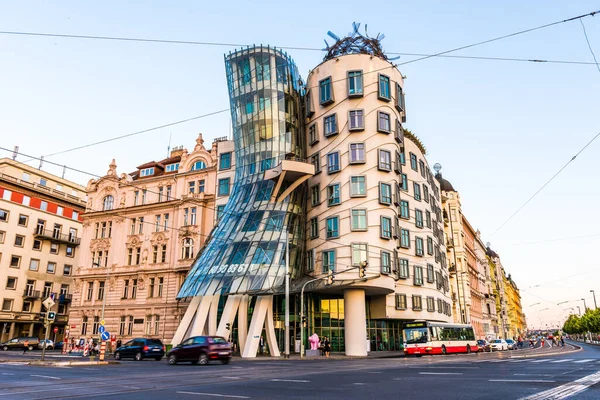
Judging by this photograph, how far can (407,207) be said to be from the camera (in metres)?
48.3

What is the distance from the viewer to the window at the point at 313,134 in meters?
45.2

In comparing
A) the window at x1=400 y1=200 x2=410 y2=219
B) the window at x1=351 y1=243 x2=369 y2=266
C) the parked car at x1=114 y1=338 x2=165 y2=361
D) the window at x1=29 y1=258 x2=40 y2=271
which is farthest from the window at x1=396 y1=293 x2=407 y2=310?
the window at x1=29 y1=258 x2=40 y2=271

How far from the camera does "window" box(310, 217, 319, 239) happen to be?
1688 inches

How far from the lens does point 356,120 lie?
139 ft

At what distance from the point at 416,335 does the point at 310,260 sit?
11.0m

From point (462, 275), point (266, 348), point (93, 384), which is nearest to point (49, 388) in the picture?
point (93, 384)

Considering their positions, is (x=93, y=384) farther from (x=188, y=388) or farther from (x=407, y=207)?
(x=407, y=207)

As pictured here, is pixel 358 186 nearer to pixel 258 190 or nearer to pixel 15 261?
pixel 258 190

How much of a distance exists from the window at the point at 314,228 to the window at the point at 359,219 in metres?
4.05

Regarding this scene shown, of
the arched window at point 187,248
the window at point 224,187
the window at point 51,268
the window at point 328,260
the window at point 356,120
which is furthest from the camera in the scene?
the window at point 51,268

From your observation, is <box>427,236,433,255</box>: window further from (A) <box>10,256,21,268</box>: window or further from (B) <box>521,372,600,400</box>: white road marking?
(A) <box>10,256,21,268</box>: window

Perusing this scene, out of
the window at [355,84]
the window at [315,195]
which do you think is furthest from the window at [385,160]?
the window at [315,195]

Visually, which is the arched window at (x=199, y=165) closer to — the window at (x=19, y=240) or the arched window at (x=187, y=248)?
the arched window at (x=187, y=248)

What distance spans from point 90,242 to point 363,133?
38.2 m
